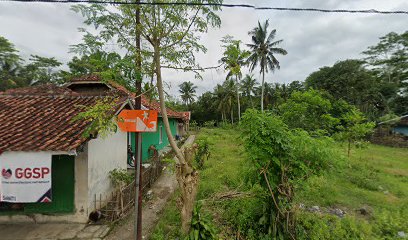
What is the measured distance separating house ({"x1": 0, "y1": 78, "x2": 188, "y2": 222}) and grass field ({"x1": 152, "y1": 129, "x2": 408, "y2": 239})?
93.6 inches

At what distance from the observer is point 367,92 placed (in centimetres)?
2822

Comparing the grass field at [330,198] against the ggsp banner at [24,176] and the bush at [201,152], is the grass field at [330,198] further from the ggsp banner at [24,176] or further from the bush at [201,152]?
the ggsp banner at [24,176]

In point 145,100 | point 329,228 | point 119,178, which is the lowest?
Result: point 329,228

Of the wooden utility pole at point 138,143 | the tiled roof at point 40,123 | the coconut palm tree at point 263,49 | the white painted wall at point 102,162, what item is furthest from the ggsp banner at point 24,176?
the coconut palm tree at point 263,49

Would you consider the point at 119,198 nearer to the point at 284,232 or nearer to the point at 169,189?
the point at 169,189

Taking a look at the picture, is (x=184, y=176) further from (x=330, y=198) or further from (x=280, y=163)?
(x=330, y=198)

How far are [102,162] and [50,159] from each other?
6.19ft

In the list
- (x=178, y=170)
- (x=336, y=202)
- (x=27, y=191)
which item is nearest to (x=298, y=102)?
(x=336, y=202)

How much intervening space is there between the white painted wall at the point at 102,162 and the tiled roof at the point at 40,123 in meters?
0.79

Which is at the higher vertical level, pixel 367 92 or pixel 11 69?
pixel 11 69

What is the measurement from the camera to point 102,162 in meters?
6.97

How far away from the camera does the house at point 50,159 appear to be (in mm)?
5113

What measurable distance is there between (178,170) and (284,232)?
273cm

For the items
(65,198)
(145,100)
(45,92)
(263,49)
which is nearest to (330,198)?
(65,198)
